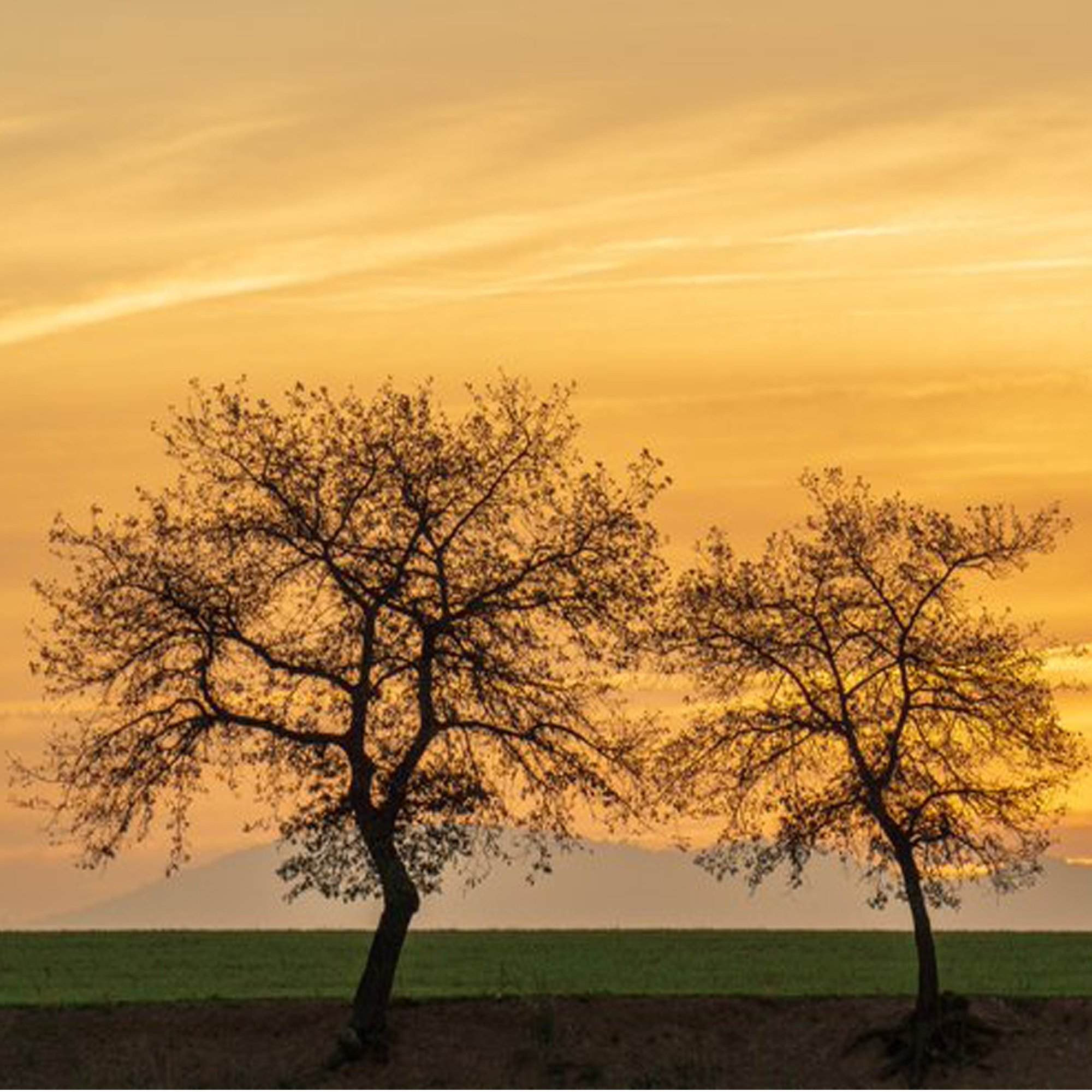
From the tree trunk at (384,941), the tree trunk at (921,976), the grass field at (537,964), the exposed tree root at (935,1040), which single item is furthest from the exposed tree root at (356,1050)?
the tree trunk at (921,976)

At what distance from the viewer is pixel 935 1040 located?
57.3 m

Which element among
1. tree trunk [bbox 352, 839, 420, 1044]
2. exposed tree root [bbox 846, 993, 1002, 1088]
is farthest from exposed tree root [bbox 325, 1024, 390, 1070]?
exposed tree root [bbox 846, 993, 1002, 1088]

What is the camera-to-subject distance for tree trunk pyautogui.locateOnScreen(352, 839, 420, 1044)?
56.8 m

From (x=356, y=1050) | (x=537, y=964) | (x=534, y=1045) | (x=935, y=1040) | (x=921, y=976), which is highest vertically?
(x=537, y=964)

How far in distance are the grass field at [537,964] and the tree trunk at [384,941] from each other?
399 cm

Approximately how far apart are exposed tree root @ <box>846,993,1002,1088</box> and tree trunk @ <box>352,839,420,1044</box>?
10647mm

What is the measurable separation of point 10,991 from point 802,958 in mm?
22058

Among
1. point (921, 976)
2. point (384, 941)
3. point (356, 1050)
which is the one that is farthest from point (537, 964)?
point (921, 976)

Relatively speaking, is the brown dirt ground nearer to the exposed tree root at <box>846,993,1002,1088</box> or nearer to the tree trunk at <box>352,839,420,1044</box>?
the exposed tree root at <box>846,993,1002,1088</box>

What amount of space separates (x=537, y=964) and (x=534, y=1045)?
37.0 feet

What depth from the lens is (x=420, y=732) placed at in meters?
57.3

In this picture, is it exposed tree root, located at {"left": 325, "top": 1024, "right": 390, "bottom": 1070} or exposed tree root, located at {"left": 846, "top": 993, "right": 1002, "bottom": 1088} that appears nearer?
exposed tree root, located at {"left": 846, "top": 993, "right": 1002, "bottom": 1088}

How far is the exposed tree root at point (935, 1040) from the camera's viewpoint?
56.8 metres

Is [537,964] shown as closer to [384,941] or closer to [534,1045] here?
[534,1045]
